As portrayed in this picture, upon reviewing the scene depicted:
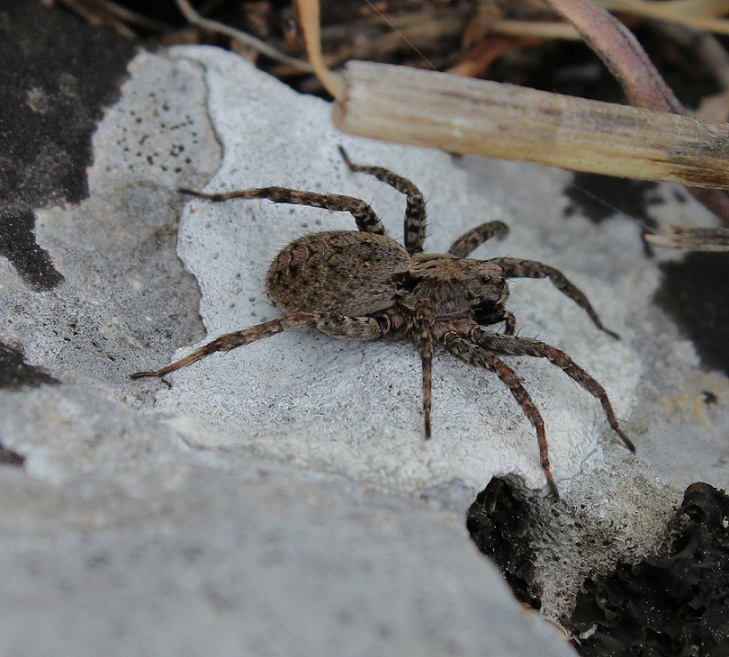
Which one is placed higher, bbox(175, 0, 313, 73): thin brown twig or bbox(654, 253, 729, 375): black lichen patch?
bbox(175, 0, 313, 73): thin brown twig

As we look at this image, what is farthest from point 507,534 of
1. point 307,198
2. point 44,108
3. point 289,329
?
point 44,108

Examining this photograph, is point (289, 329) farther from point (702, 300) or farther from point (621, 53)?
point (702, 300)

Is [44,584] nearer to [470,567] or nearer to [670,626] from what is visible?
[470,567]

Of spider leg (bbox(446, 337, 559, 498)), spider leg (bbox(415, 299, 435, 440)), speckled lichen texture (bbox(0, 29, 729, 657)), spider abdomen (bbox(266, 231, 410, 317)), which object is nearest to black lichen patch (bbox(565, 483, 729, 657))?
speckled lichen texture (bbox(0, 29, 729, 657))

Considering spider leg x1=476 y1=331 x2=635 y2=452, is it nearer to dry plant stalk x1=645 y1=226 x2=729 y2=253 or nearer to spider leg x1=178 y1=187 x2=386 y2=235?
dry plant stalk x1=645 y1=226 x2=729 y2=253

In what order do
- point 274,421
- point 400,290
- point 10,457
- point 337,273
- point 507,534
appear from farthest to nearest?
1. point 400,290
2. point 337,273
3. point 507,534
4. point 274,421
5. point 10,457

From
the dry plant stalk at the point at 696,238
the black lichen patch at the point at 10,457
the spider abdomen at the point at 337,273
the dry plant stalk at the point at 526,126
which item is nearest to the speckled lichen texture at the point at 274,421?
the black lichen patch at the point at 10,457

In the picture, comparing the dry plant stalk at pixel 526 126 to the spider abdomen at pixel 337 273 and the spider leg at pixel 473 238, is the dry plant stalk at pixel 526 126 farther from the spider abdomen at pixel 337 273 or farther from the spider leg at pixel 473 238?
the spider leg at pixel 473 238
